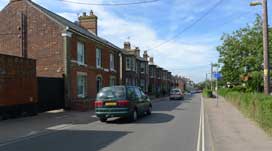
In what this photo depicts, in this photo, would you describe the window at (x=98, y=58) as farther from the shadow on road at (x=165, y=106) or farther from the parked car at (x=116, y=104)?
the parked car at (x=116, y=104)

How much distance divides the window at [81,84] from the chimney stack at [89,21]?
11341 mm

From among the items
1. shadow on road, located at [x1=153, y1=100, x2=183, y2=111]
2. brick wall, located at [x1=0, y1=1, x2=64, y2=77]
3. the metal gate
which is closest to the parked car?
the metal gate

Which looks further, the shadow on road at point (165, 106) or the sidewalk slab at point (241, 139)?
the shadow on road at point (165, 106)

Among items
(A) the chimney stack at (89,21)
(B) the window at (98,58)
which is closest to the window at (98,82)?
(B) the window at (98,58)

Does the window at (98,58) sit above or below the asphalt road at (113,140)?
above

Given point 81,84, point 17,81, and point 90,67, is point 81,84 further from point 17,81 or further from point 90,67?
point 17,81

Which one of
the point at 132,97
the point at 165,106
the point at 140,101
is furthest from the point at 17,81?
the point at 165,106

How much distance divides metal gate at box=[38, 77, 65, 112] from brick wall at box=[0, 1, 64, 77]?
4.17ft

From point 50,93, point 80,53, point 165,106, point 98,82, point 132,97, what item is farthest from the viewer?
point 98,82

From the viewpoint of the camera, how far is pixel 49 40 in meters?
24.8

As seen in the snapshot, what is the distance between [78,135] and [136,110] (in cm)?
555

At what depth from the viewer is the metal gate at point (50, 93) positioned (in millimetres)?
21625

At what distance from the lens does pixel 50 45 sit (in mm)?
24766

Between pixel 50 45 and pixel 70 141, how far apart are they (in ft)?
50.9
